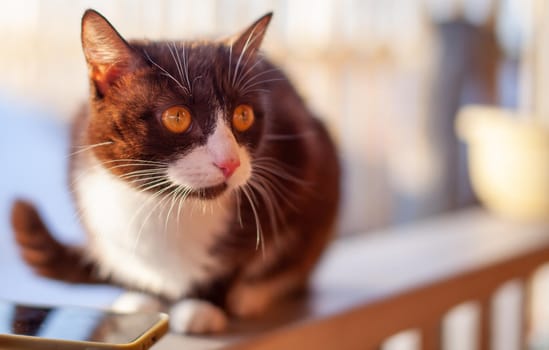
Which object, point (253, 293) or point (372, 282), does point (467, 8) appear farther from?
point (253, 293)

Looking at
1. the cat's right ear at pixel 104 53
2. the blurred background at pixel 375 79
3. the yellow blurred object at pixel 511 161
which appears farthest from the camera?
the yellow blurred object at pixel 511 161

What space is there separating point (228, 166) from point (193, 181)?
1.1 inches

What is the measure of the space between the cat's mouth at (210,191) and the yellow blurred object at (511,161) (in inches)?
33.9

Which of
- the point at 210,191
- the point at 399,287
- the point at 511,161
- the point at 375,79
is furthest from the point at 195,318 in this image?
the point at 375,79

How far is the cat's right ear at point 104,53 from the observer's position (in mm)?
417

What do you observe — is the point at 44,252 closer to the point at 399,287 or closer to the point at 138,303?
the point at 138,303

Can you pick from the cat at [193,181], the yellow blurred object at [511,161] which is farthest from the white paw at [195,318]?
the yellow blurred object at [511,161]

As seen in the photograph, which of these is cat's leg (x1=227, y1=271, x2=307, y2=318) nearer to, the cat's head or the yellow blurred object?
the cat's head

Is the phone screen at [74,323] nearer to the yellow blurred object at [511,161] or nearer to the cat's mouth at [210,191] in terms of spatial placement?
the cat's mouth at [210,191]

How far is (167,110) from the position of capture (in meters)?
0.44

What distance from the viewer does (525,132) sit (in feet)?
3.86

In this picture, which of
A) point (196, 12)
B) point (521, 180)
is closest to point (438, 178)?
point (521, 180)

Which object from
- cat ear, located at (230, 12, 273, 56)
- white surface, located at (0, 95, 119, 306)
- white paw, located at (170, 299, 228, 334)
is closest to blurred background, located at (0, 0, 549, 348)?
white surface, located at (0, 95, 119, 306)

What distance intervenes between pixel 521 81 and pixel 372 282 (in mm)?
1256
